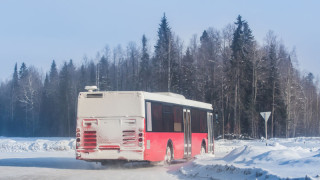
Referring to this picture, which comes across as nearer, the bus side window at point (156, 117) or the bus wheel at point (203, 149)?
the bus side window at point (156, 117)

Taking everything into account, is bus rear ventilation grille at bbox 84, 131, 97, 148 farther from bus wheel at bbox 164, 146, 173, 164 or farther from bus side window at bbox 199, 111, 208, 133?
bus side window at bbox 199, 111, 208, 133

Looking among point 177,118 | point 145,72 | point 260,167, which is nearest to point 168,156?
point 177,118

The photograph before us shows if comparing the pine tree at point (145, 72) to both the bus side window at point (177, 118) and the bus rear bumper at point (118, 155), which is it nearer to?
the bus side window at point (177, 118)

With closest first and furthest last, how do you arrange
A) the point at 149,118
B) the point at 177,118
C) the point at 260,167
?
the point at 260,167, the point at 149,118, the point at 177,118

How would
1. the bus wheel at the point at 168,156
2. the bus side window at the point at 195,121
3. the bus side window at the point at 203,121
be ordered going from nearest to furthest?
1. the bus wheel at the point at 168,156
2. the bus side window at the point at 195,121
3. the bus side window at the point at 203,121

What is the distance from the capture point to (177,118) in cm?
2197

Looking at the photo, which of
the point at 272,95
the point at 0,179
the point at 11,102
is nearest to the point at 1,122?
the point at 11,102

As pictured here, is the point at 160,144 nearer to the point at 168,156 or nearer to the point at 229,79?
the point at 168,156

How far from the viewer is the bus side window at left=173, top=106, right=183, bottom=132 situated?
2170 centimetres

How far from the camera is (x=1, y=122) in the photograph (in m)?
120

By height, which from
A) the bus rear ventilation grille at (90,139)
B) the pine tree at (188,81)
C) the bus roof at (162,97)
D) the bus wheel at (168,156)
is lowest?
the bus wheel at (168,156)

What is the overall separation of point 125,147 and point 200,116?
797cm

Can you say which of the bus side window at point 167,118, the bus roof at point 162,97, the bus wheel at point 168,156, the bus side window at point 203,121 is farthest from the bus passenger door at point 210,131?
the bus wheel at point 168,156

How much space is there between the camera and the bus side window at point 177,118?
71.2ft
